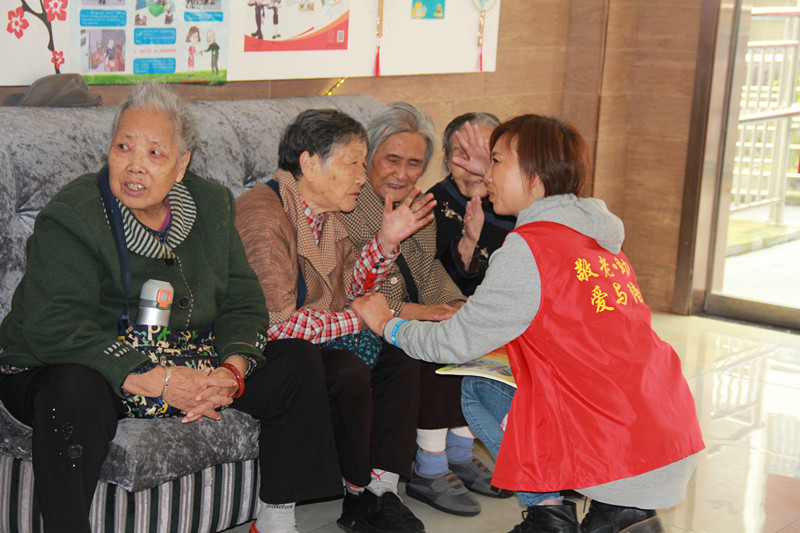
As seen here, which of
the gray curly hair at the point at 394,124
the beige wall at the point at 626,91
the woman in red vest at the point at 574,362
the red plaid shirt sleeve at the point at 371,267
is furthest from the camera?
the beige wall at the point at 626,91

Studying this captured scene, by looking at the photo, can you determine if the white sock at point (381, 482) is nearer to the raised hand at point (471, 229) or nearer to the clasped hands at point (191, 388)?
the clasped hands at point (191, 388)

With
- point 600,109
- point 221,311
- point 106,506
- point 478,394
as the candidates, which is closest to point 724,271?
point 600,109

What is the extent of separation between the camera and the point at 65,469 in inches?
73.8

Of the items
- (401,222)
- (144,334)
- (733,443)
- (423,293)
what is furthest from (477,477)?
(144,334)

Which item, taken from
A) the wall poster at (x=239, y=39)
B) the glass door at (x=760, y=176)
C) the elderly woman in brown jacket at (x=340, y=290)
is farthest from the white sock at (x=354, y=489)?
the glass door at (x=760, y=176)

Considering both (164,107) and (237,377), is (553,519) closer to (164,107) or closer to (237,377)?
(237,377)

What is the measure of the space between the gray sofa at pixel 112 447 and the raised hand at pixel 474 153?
3.70ft

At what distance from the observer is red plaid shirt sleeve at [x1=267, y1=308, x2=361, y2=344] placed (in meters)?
2.39

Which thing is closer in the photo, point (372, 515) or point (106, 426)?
point (106, 426)

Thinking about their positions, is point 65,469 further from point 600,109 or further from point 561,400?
point 600,109

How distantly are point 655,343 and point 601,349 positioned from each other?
185 mm

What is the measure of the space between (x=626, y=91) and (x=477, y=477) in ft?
A: 9.36

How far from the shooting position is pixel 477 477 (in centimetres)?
283

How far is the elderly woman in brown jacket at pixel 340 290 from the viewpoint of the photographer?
2.34 m
